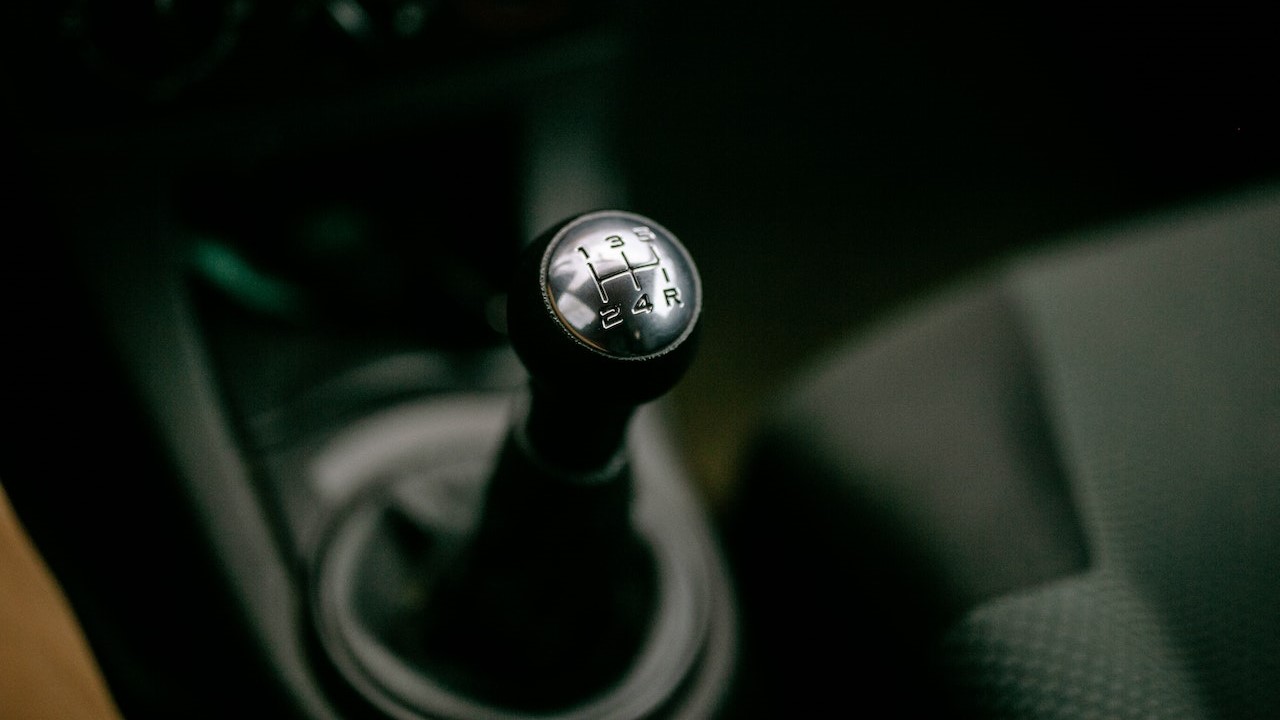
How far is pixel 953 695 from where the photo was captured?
18.9 inches

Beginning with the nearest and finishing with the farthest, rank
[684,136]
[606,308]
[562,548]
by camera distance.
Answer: [606,308] → [562,548] → [684,136]

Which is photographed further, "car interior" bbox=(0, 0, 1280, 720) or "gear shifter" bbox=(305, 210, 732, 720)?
"car interior" bbox=(0, 0, 1280, 720)

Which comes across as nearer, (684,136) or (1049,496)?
(1049,496)

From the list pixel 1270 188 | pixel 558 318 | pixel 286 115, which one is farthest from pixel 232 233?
pixel 1270 188

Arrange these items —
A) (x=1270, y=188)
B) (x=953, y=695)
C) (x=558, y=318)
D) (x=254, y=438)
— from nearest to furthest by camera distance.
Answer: (x=558, y=318) → (x=953, y=695) → (x=254, y=438) → (x=1270, y=188)

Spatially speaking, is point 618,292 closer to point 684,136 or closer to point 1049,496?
point 1049,496

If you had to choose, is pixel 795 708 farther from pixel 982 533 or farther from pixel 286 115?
pixel 286 115

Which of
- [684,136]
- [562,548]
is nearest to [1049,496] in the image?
[562,548]

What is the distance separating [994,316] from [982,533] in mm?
163

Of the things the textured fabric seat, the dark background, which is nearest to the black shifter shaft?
the textured fabric seat

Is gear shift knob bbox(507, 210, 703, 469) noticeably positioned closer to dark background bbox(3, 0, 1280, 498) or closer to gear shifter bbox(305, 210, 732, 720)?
gear shifter bbox(305, 210, 732, 720)

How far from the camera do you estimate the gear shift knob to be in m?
0.33

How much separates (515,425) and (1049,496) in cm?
30

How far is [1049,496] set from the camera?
53 cm
